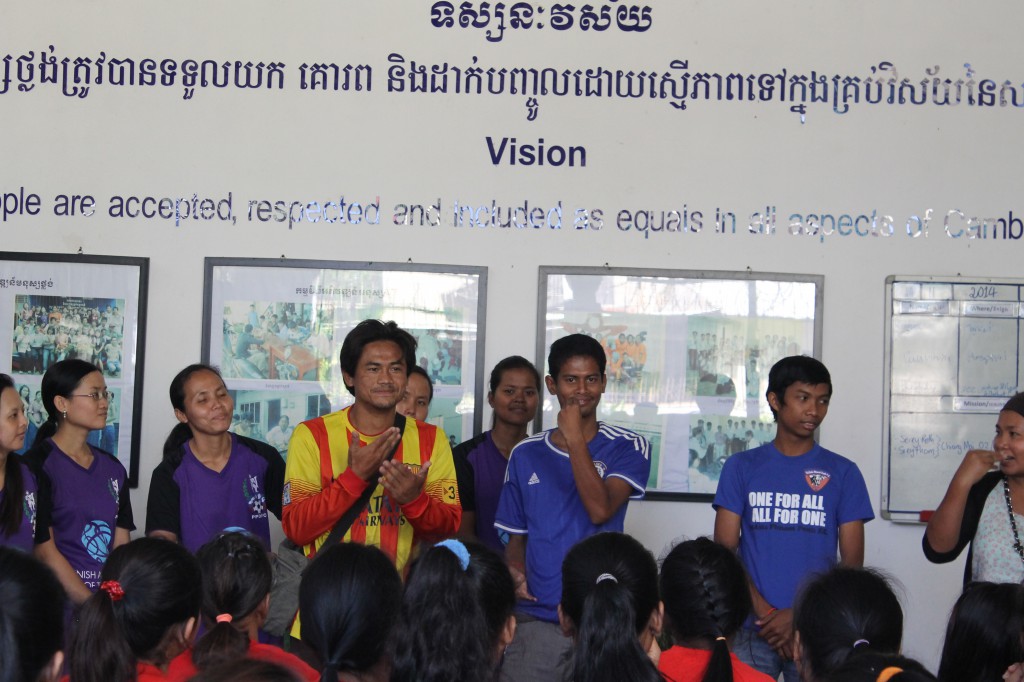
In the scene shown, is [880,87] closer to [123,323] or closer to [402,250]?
[402,250]

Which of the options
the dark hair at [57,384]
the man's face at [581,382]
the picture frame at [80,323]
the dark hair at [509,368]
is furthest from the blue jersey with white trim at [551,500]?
the picture frame at [80,323]

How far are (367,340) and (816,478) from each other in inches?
53.5

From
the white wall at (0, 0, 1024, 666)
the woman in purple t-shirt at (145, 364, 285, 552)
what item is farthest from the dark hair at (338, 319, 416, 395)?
the white wall at (0, 0, 1024, 666)

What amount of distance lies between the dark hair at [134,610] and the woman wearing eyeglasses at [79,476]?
127 cm

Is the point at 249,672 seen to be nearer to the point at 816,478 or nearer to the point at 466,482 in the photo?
the point at 816,478

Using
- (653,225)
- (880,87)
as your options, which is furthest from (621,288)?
(880,87)

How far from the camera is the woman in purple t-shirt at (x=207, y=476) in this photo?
313 centimetres

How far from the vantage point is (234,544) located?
228 cm

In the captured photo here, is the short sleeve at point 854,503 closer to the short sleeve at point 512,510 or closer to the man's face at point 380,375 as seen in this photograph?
the short sleeve at point 512,510

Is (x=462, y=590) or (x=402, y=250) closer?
(x=462, y=590)

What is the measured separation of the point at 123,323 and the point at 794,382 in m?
2.63

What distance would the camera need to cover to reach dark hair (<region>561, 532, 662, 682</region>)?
189 cm

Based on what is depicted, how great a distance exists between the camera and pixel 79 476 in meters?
3.24

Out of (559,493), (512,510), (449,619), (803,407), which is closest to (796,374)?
(803,407)
